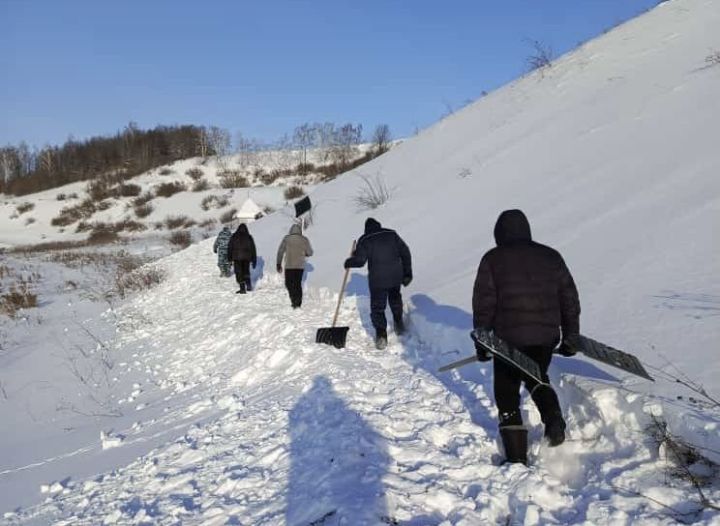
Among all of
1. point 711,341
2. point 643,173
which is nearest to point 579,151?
point 643,173

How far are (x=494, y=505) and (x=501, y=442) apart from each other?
0.85 metres

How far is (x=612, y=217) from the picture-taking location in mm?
6988

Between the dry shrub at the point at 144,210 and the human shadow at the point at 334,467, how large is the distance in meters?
41.3

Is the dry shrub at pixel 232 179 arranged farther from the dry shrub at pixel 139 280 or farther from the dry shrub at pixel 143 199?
the dry shrub at pixel 139 280

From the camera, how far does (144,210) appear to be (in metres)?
43.1

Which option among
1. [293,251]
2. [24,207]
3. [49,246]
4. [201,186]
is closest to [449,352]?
[293,251]

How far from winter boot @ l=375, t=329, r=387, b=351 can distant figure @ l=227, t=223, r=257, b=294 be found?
6105 mm

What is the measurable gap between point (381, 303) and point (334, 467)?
3.41 metres

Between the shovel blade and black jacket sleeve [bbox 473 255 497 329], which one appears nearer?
black jacket sleeve [bbox 473 255 497 329]

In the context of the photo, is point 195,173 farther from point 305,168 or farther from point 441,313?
point 441,313

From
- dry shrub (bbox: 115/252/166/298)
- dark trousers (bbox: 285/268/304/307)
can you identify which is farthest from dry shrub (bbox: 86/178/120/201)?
dark trousers (bbox: 285/268/304/307)

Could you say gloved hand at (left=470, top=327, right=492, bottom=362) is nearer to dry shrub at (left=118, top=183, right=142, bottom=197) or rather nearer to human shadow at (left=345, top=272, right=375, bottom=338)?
human shadow at (left=345, top=272, right=375, bottom=338)

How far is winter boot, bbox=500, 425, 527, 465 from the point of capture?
3.55 metres

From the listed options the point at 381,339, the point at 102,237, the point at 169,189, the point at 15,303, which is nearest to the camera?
the point at 381,339
